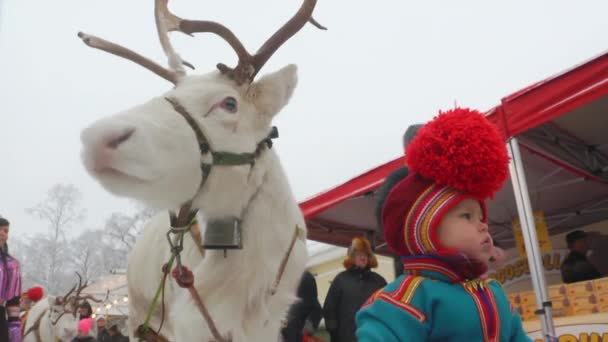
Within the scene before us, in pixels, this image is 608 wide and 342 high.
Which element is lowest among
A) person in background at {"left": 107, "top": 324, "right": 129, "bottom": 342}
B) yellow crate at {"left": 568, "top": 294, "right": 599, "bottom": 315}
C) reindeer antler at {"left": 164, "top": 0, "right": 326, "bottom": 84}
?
person in background at {"left": 107, "top": 324, "right": 129, "bottom": 342}

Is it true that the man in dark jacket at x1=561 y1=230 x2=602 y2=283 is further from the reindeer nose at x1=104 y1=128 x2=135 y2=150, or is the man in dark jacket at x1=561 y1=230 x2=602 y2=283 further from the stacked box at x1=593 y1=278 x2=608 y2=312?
the reindeer nose at x1=104 y1=128 x2=135 y2=150

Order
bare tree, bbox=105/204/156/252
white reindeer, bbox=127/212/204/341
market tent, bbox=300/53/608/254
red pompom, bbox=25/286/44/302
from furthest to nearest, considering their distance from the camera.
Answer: bare tree, bbox=105/204/156/252, red pompom, bbox=25/286/44/302, market tent, bbox=300/53/608/254, white reindeer, bbox=127/212/204/341

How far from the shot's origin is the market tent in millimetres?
3332

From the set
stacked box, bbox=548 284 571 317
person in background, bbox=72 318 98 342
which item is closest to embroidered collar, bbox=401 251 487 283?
stacked box, bbox=548 284 571 317

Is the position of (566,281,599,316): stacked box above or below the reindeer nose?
below

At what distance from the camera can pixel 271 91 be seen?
2.11m

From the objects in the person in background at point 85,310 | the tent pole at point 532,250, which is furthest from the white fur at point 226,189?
the person in background at point 85,310

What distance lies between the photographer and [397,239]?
1539mm

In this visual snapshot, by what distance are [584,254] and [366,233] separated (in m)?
2.77

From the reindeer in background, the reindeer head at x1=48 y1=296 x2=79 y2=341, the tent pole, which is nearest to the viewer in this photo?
the tent pole

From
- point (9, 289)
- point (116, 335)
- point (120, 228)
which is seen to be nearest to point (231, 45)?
point (9, 289)

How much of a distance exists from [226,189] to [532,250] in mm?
2414

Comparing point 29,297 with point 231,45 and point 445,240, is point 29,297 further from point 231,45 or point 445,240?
point 445,240

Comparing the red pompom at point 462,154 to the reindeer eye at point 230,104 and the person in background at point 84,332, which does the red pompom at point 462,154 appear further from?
the person in background at point 84,332
